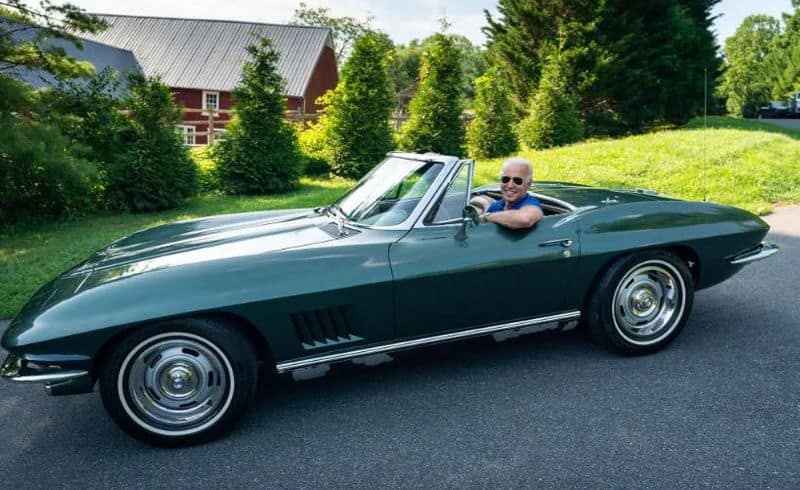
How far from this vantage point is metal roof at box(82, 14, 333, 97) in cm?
3369

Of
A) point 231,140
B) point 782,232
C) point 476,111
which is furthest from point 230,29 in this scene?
point 782,232

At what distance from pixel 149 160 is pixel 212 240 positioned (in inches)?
270

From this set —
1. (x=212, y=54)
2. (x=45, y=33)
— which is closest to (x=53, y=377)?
(x=45, y=33)

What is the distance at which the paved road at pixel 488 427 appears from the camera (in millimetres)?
2770

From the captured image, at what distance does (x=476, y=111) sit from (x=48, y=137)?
35.4ft

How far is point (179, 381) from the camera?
10.1 ft

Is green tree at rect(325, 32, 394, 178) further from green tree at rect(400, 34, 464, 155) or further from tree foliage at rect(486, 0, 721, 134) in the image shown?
tree foliage at rect(486, 0, 721, 134)

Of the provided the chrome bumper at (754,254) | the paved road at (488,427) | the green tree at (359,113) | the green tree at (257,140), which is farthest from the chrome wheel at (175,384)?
the green tree at (359,113)

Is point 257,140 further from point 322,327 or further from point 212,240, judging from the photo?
point 322,327

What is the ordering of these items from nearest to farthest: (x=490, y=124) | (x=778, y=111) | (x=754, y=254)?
1. (x=754, y=254)
2. (x=490, y=124)
3. (x=778, y=111)

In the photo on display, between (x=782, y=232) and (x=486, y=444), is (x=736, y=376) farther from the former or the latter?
(x=782, y=232)

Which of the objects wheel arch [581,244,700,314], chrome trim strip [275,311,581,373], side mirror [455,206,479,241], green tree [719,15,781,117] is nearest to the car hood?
chrome trim strip [275,311,581,373]

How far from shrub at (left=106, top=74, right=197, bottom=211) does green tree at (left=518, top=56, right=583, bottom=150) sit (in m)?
10.2

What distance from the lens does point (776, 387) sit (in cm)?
347
